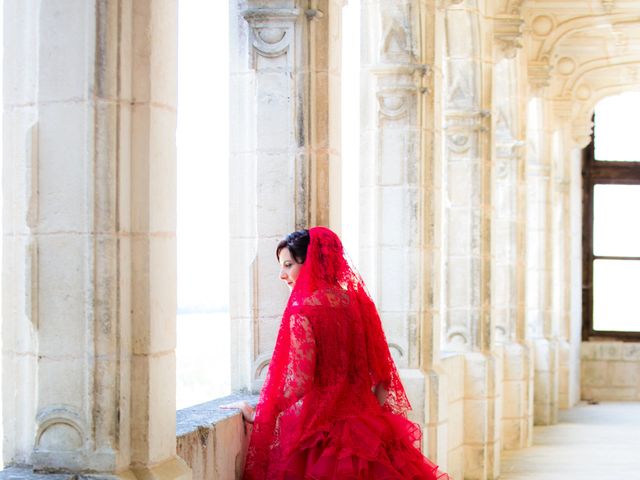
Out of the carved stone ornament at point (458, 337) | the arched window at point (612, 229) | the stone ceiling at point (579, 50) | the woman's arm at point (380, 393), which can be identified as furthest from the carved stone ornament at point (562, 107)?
the woman's arm at point (380, 393)

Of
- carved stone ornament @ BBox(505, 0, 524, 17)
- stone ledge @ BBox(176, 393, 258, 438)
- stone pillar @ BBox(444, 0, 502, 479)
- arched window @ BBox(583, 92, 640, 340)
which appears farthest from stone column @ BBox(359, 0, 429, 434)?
arched window @ BBox(583, 92, 640, 340)

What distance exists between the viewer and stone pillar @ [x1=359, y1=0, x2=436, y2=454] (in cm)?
773

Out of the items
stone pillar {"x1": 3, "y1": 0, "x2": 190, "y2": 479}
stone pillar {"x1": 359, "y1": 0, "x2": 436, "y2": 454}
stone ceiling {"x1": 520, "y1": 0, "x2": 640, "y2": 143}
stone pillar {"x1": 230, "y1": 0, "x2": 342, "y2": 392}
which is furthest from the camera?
stone ceiling {"x1": 520, "y1": 0, "x2": 640, "y2": 143}

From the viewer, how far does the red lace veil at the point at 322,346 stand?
14.8 feet

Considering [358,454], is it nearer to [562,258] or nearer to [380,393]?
[380,393]

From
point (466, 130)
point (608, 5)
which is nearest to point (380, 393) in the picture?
point (466, 130)

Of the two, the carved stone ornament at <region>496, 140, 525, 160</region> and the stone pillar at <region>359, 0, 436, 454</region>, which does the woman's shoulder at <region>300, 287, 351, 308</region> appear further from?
the carved stone ornament at <region>496, 140, 525, 160</region>

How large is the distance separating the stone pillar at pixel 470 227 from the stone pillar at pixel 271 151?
4386 millimetres

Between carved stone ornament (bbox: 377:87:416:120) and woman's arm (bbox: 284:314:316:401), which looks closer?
woman's arm (bbox: 284:314:316:401)

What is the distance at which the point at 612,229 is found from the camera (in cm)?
1858

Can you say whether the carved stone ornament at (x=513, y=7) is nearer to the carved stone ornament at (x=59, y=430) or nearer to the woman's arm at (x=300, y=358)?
the woman's arm at (x=300, y=358)

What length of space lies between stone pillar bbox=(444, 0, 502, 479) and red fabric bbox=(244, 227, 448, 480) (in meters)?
5.41

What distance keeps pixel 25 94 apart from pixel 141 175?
424 millimetres

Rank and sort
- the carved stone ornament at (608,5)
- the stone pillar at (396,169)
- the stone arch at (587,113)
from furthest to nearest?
the stone arch at (587,113) → the carved stone ornament at (608,5) → the stone pillar at (396,169)
